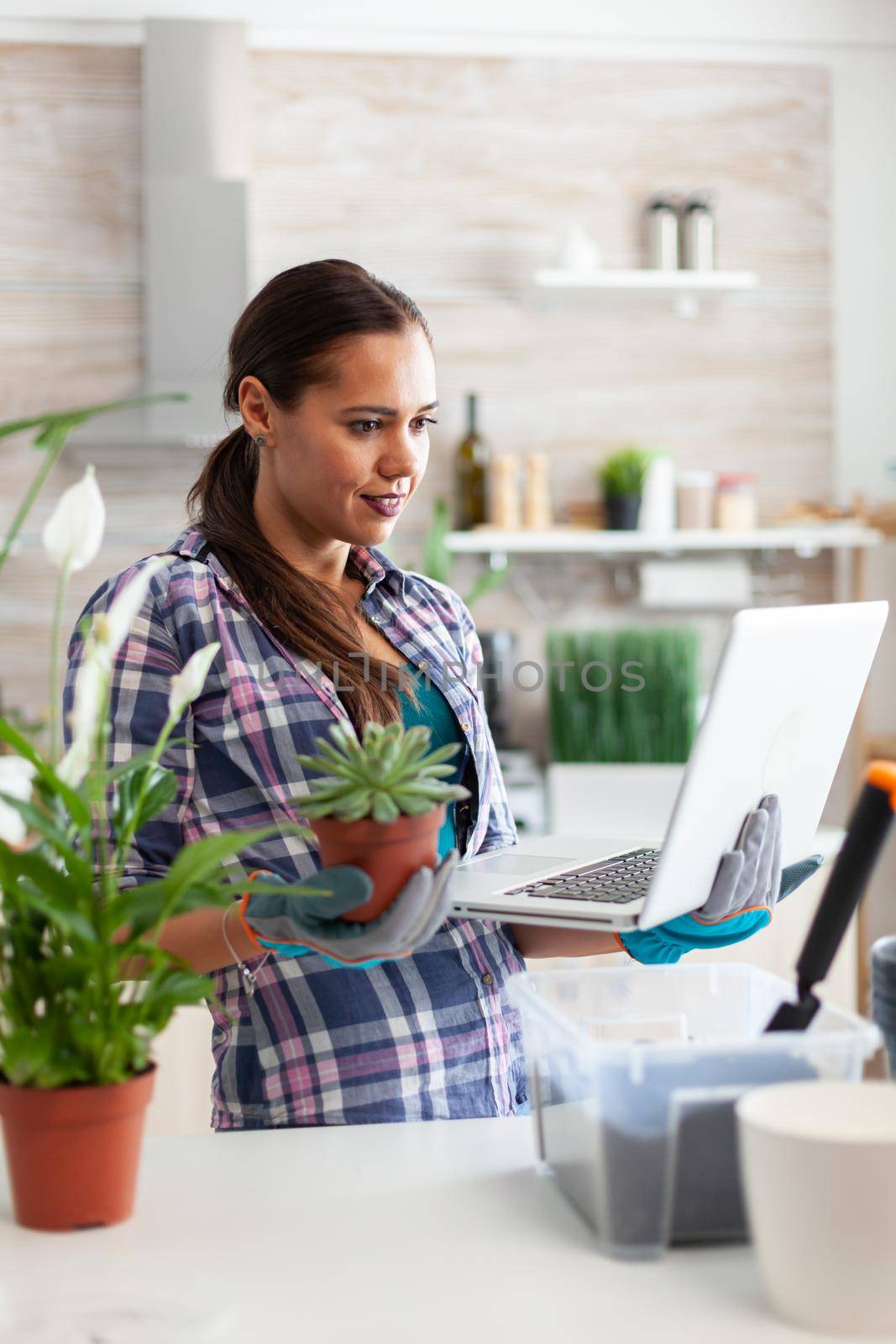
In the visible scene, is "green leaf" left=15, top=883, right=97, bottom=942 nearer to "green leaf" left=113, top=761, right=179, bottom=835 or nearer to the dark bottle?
"green leaf" left=113, top=761, right=179, bottom=835

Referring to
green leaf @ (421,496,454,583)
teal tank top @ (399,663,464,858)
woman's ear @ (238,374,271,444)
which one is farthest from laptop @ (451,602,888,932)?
green leaf @ (421,496,454,583)

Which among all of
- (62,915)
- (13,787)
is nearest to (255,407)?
(62,915)

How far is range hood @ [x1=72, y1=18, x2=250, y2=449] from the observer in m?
3.02

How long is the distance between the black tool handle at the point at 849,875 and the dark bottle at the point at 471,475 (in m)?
2.50

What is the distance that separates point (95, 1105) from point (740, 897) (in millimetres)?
531

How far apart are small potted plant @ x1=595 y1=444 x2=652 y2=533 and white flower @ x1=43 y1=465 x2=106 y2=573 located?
8.37ft

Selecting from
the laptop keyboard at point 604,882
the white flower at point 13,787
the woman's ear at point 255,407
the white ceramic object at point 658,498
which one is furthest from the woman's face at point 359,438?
the white ceramic object at point 658,498

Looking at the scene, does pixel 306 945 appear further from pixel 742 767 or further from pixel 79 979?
pixel 742 767

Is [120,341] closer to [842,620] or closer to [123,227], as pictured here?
[123,227]

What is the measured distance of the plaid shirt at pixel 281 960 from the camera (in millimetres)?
1228

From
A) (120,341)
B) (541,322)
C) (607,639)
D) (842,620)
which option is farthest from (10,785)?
(842,620)

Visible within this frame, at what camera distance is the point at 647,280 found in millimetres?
3152

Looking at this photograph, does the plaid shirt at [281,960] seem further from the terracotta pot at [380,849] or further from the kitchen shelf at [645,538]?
the kitchen shelf at [645,538]

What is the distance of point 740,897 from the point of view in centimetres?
107
